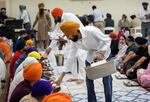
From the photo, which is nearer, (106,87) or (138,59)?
(106,87)

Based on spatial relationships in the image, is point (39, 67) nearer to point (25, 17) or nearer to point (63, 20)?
point (63, 20)

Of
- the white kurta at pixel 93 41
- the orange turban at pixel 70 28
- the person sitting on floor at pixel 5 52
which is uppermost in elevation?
the orange turban at pixel 70 28

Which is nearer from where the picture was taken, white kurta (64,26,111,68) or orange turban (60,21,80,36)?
orange turban (60,21,80,36)

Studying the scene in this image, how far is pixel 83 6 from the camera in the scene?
13914 millimetres

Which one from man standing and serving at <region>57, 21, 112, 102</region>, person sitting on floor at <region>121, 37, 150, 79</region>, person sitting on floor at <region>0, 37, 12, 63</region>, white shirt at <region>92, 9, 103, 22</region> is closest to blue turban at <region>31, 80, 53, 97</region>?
man standing and serving at <region>57, 21, 112, 102</region>

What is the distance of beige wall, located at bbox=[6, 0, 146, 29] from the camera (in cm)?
1332

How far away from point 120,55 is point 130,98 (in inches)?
92.1

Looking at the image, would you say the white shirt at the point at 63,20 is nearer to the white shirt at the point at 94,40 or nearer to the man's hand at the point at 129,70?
the man's hand at the point at 129,70

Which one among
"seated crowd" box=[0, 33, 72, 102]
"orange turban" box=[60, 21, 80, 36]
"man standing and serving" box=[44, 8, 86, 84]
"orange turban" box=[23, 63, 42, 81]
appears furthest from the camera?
"man standing and serving" box=[44, 8, 86, 84]

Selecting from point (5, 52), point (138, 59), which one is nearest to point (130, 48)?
point (138, 59)

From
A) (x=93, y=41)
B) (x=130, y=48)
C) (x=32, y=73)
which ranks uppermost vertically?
(x=93, y=41)

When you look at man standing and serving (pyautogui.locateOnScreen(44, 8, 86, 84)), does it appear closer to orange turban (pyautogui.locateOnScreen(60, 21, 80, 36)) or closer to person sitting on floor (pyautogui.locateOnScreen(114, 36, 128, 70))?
person sitting on floor (pyautogui.locateOnScreen(114, 36, 128, 70))

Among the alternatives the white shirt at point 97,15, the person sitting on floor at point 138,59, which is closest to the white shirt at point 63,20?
the person sitting on floor at point 138,59

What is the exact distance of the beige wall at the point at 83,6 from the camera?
13.3 metres
